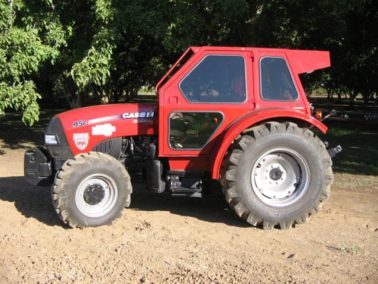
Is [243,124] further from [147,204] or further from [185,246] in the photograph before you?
[147,204]

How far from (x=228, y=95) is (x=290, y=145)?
87 cm

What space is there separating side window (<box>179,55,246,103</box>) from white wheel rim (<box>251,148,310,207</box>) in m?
0.76

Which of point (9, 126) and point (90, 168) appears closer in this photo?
point (90, 168)

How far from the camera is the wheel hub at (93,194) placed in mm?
5965

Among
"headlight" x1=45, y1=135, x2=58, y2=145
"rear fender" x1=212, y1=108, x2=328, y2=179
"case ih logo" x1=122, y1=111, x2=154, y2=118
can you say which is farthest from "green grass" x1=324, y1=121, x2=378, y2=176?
"headlight" x1=45, y1=135, x2=58, y2=145

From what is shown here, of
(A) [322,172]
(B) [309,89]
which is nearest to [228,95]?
(A) [322,172]

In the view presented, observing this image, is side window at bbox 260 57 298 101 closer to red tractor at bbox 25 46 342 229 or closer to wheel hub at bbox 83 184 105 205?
red tractor at bbox 25 46 342 229

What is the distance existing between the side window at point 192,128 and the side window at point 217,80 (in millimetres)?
176

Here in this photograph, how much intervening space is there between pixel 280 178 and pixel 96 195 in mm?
2033

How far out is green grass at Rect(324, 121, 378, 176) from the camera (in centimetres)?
1009

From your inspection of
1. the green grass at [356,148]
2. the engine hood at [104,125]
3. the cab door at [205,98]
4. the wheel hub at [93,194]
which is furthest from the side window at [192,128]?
the green grass at [356,148]

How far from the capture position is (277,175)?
6105mm

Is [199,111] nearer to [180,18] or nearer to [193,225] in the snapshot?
[193,225]

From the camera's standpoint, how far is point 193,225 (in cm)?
609
